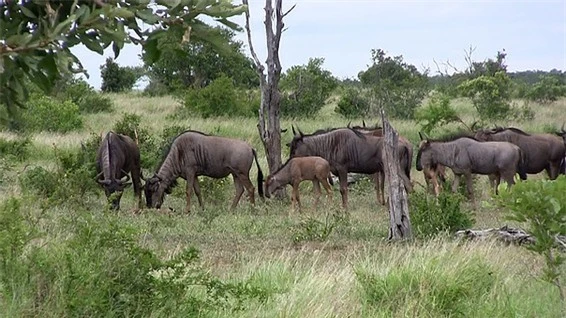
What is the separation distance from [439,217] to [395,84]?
1016 inches

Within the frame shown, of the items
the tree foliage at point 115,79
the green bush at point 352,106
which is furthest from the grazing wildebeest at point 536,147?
the tree foliage at point 115,79

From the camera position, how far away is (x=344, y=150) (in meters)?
16.7

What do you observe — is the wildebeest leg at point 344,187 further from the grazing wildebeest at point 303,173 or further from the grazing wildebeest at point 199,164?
the grazing wildebeest at point 199,164

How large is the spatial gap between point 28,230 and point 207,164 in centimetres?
992

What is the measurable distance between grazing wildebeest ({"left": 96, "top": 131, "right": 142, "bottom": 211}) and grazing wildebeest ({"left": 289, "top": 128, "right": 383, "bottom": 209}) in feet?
10.4

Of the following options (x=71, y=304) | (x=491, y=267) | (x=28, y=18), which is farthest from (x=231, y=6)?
(x=491, y=267)

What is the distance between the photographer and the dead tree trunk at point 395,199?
35.7ft

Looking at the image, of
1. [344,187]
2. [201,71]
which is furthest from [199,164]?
[201,71]

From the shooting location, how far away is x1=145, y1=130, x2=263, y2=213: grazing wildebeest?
15.8 m

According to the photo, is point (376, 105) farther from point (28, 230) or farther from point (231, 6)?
point (231, 6)

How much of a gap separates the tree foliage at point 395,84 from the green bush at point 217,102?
5.34m

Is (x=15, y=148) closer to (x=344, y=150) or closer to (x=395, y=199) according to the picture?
(x=344, y=150)

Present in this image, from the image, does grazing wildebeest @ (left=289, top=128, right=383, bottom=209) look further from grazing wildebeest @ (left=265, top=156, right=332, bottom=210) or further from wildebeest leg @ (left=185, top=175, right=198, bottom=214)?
wildebeest leg @ (left=185, top=175, right=198, bottom=214)

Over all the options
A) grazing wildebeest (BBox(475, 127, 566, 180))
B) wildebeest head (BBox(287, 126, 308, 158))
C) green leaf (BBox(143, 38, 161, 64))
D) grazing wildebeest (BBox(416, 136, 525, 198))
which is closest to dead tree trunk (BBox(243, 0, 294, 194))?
wildebeest head (BBox(287, 126, 308, 158))
